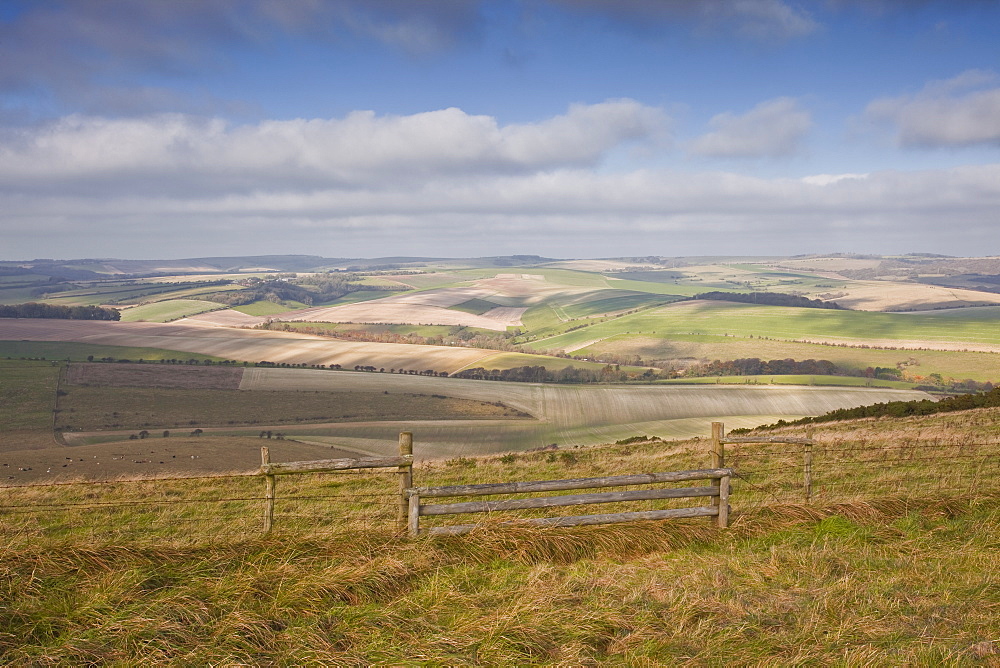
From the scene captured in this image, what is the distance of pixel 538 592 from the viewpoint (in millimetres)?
6531

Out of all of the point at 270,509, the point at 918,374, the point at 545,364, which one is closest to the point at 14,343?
Result: the point at 545,364

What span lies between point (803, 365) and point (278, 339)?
277 feet

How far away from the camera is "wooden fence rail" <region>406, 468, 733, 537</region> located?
8.43 metres

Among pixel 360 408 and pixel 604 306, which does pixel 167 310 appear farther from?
pixel 604 306

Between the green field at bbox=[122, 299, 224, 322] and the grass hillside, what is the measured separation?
5837 inches

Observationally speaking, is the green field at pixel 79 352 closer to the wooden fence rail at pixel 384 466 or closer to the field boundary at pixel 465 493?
the field boundary at pixel 465 493

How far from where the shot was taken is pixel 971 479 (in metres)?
12.4

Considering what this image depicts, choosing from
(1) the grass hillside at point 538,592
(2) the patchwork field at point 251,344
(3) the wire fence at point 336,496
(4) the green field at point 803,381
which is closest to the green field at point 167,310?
(2) the patchwork field at point 251,344

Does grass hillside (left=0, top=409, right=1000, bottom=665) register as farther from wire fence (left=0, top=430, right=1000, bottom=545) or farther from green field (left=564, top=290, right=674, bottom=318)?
green field (left=564, top=290, right=674, bottom=318)

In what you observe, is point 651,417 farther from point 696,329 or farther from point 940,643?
point 696,329

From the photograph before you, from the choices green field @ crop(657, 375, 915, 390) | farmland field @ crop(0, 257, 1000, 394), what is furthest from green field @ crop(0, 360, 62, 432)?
green field @ crop(657, 375, 915, 390)

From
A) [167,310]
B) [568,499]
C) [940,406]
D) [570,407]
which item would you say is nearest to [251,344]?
[570,407]

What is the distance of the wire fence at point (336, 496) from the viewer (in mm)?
10008

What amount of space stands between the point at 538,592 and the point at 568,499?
230 centimetres
